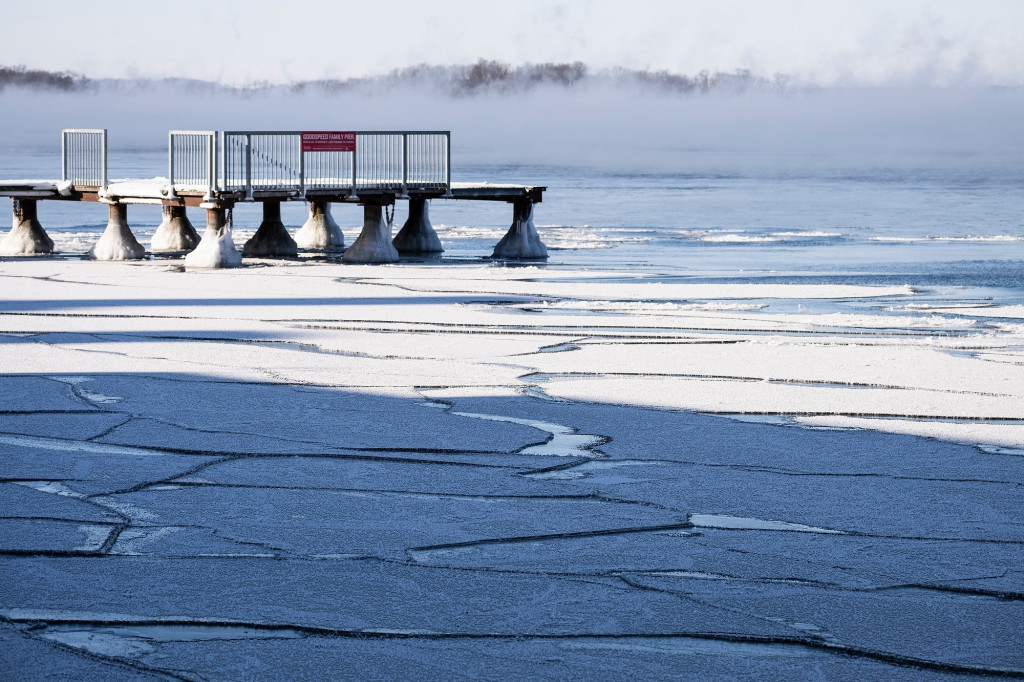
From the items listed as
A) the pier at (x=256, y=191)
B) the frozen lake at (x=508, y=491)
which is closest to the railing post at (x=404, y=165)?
the pier at (x=256, y=191)

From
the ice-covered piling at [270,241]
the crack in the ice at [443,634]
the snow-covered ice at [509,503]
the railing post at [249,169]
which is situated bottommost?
the crack in the ice at [443,634]

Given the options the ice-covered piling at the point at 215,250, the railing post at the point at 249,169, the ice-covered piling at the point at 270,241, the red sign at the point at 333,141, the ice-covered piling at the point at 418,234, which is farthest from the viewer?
the ice-covered piling at the point at 418,234

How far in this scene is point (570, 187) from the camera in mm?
76500

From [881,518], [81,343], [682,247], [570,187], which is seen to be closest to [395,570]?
[881,518]

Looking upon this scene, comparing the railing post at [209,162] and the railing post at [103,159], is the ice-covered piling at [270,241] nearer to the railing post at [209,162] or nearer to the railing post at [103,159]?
the railing post at [103,159]

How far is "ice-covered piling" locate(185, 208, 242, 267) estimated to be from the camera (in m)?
24.0

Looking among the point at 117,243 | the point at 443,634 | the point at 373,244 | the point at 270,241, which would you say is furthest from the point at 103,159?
the point at 443,634

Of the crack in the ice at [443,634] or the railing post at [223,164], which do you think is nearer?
the crack in the ice at [443,634]

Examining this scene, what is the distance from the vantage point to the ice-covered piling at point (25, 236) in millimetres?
28156

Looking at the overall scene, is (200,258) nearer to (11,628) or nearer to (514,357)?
(514,357)

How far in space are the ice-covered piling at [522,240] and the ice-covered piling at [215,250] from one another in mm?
5829

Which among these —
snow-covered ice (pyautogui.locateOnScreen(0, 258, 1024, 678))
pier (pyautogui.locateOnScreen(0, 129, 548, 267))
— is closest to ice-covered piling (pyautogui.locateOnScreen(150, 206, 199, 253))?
pier (pyautogui.locateOnScreen(0, 129, 548, 267))

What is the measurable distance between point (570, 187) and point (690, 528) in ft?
231

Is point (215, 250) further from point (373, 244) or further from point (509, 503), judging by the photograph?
point (509, 503)
